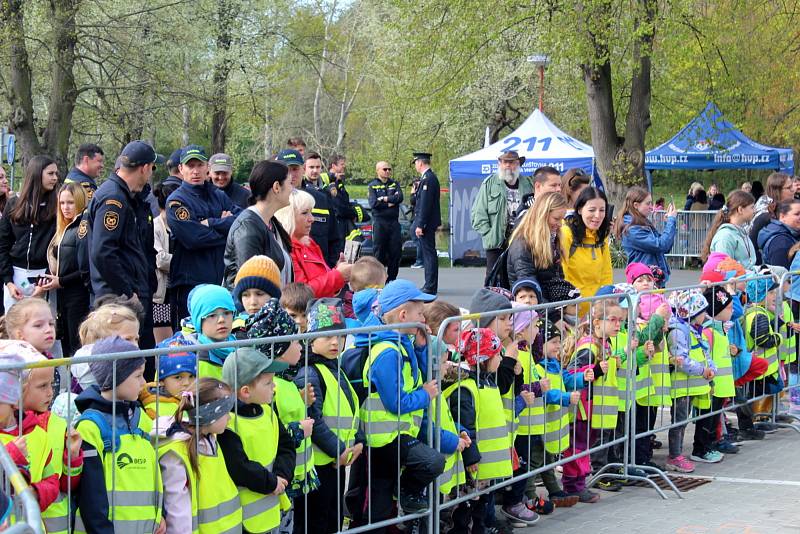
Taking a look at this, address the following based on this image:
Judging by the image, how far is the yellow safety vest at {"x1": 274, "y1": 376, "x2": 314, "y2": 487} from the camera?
5.02 m

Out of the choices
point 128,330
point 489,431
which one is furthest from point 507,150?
point 128,330

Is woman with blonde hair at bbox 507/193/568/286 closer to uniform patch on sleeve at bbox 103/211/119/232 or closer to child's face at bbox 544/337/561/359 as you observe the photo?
child's face at bbox 544/337/561/359

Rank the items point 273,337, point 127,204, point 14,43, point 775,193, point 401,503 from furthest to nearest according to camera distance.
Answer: point 14,43 → point 775,193 → point 127,204 → point 401,503 → point 273,337

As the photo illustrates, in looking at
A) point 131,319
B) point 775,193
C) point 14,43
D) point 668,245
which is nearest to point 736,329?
point 668,245

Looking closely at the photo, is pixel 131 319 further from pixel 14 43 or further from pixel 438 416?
pixel 14 43

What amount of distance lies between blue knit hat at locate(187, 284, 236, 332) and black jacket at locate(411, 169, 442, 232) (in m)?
11.7

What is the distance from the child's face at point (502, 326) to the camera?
6324 millimetres

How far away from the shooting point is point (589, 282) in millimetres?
8555

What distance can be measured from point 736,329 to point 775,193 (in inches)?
132

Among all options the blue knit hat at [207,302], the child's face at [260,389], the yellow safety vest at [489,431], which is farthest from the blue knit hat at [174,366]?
the yellow safety vest at [489,431]

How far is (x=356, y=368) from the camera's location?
18.2 feet

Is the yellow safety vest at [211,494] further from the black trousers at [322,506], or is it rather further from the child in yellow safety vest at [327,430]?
the black trousers at [322,506]

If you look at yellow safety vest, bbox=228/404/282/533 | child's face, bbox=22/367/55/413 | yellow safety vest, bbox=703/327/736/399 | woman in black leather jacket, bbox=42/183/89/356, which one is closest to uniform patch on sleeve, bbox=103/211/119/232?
woman in black leather jacket, bbox=42/183/89/356

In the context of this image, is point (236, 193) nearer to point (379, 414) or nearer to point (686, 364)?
point (686, 364)
